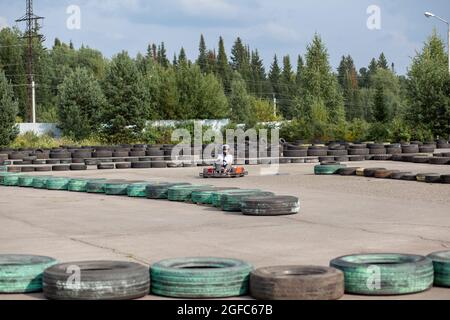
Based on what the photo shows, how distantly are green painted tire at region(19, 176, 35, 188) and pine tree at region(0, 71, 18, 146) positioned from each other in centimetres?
2152

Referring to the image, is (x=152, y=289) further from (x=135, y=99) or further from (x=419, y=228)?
(x=135, y=99)

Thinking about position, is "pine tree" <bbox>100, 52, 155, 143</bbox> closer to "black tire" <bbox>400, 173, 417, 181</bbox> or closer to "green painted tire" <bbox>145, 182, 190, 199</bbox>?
"black tire" <bbox>400, 173, 417, 181</bbox>

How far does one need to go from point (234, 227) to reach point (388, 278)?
4741mm

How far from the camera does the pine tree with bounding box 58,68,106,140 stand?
49062 millimetres

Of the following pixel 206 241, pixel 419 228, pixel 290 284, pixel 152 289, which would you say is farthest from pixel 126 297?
pixel 419 228

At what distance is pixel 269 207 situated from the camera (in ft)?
41.2

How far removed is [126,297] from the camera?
21.6 feet

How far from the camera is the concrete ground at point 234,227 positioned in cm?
905

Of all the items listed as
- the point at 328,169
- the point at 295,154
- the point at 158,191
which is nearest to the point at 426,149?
the point at 295,154

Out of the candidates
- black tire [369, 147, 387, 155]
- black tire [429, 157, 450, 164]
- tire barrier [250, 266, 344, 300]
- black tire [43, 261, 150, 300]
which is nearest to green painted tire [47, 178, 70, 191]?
black tire [43, 261, 150, 300]

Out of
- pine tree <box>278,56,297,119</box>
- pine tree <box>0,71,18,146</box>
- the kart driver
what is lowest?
the kart driver

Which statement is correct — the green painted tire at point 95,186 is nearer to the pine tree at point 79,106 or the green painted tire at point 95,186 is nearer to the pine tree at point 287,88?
the pine tree at point 79,106

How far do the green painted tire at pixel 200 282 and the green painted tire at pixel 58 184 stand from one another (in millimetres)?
11947

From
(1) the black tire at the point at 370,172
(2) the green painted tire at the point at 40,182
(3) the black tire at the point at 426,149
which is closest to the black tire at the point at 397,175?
(1) the black tire at the point at 370,172
